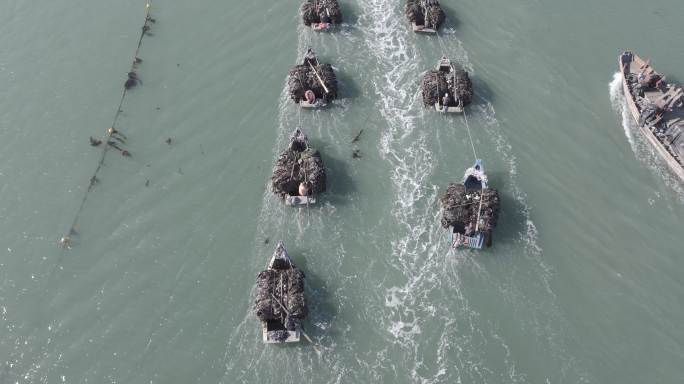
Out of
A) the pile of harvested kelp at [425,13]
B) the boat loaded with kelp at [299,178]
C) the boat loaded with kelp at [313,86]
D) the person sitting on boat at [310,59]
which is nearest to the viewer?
the boat loaded with kelp at [299,178]

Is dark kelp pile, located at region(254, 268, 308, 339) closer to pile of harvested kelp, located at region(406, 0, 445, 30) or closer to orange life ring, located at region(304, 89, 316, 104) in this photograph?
orange life ring, located at region(304, 89, 316, 104)

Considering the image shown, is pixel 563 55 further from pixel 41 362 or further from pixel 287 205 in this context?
pixel 41 362

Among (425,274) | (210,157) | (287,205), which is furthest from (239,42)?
(425,274)

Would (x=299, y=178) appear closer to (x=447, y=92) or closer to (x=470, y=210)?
(x=470, y=210)

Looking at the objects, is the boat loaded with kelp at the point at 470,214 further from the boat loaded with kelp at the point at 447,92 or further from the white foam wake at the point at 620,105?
the white foam wake at the point at 620,105

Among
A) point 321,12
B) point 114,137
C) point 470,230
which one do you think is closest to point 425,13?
point 321,12

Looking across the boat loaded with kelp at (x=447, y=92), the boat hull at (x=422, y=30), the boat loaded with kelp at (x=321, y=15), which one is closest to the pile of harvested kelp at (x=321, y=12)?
the boat loaded with kelp at (x=321, y=15)
